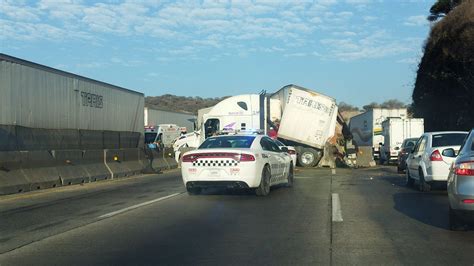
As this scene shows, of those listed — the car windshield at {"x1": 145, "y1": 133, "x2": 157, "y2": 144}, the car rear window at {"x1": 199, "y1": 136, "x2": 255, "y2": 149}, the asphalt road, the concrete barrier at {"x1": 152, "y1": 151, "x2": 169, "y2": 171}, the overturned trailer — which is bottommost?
the asphalt road

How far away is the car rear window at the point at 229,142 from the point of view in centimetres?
1404

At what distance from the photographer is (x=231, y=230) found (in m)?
9.18

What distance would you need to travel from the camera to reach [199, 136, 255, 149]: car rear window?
1404 cm

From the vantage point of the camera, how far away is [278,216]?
34.9 feet

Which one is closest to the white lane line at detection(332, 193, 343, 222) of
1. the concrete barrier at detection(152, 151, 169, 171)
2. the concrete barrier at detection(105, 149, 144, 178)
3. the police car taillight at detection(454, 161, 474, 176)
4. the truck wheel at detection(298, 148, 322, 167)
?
the police car taillight at detection(454, 161, 474, 176)

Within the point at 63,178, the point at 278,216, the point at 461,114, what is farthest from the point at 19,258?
the point at 461,114

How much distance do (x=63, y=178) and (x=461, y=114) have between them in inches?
1063

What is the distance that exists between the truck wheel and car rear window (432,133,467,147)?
1372 cm

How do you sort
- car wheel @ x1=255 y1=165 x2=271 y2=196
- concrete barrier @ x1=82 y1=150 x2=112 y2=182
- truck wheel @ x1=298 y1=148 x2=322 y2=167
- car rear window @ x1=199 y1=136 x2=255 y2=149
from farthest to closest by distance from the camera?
truck wheel @ x1=298 y1=148 x2=322 y2=167 < concrete barrier @ x1=82 y1=150 x2=112 y2=182 < car rear window @ x1=199 y1=136 x2=255 y2=149 < car wheel @ x1=255 y1=165 x2=271 y2=196

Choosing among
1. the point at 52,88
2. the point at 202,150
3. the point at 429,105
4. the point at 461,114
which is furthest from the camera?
the point at 429,105

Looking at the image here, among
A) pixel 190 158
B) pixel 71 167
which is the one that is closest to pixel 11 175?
pixel 71 167

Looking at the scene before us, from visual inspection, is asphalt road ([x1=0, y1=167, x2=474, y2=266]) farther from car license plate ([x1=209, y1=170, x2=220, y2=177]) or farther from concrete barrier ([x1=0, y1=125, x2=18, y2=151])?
concrete barrier ([x1=0, y1=125, x2=18, y2=151])

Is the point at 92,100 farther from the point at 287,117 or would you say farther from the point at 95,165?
the point at 287,117

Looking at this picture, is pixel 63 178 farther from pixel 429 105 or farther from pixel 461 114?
pixel 429 105
